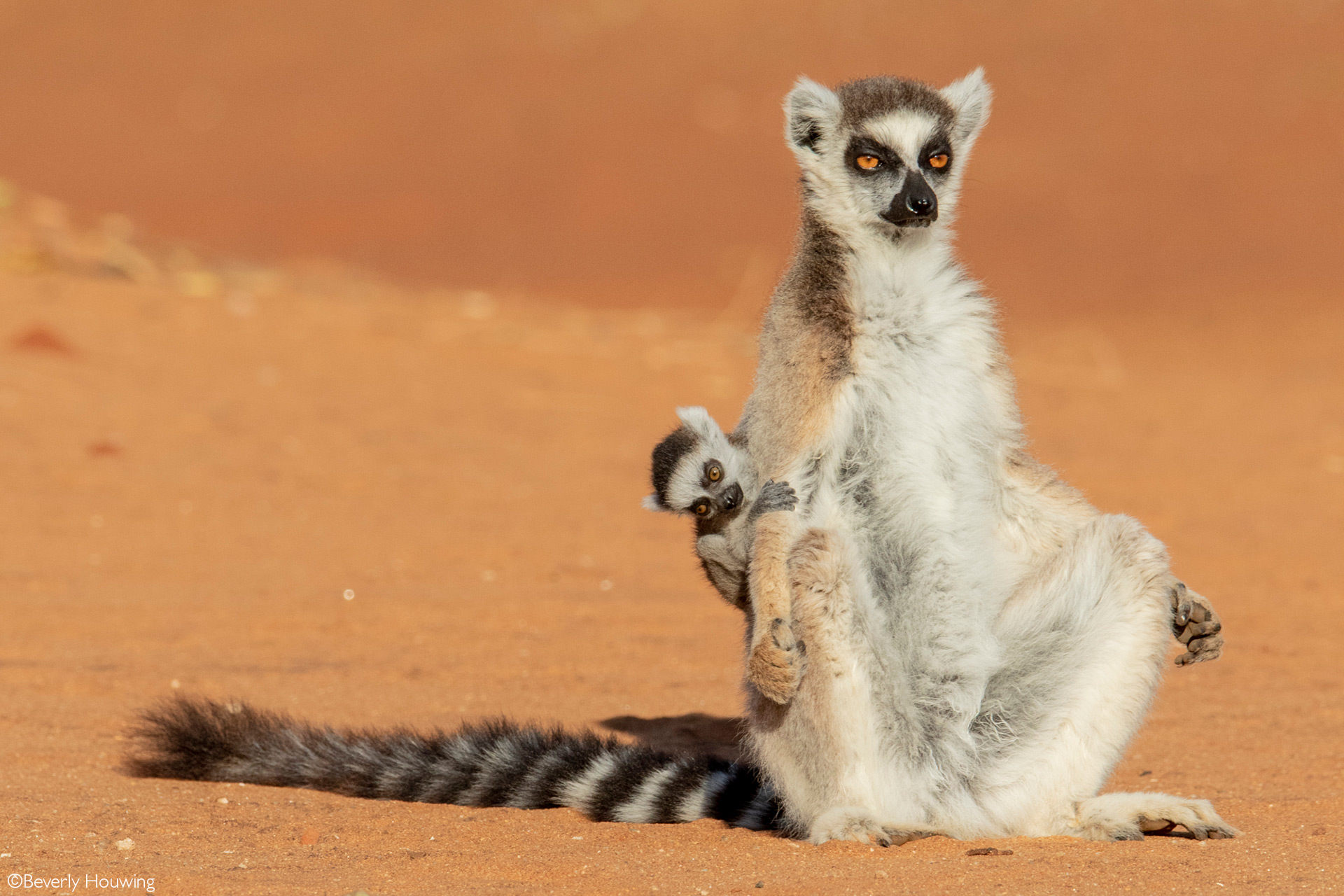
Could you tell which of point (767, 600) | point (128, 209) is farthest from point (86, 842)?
point (128, 209)

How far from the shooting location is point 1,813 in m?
4.73

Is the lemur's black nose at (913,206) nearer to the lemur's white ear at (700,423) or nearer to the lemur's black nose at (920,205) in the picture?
the lemur's black nose at (920,205)

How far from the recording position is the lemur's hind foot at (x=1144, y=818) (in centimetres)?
448

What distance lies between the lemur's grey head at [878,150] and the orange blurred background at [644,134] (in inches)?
640

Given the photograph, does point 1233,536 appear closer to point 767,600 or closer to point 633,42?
point 767,600

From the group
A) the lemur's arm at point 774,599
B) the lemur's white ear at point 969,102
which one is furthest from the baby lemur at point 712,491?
the lemur's white ear at point 969,102

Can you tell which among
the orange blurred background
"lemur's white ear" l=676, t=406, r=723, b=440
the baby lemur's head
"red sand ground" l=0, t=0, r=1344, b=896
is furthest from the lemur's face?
the orange blurred background

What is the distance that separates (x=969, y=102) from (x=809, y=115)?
0.66 m

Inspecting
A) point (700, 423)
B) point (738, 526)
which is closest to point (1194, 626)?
point (738, 526)

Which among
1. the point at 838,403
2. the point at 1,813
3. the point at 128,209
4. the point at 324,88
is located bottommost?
the point at 1,813

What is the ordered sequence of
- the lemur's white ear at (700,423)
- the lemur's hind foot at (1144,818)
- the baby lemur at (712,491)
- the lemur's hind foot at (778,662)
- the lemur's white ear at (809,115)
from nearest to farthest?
1. the lemur's hind foot at (778,662)
2. the lemur's hind foot at (1144,818)
3. the baby lemur at (712,491)
4. the lemur's white ear at (809,115)
5. the lemur's white ear at (700,423)

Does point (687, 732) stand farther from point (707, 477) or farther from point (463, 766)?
point (707, 477)

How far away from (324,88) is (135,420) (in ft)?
75.2

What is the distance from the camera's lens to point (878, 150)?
504cm
